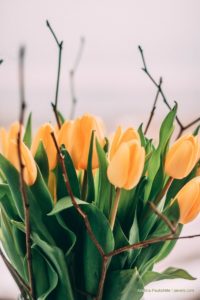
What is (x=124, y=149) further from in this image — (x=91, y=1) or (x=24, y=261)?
(x=91, y=1)

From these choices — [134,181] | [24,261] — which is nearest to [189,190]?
[134,181]

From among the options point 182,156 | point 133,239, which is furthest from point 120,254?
point 182,156

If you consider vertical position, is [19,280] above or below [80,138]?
below

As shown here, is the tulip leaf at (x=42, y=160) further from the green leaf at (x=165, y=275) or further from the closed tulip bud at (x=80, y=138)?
the green leaf at (x=165, y=275)

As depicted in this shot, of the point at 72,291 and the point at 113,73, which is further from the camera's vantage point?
the point at 113,73

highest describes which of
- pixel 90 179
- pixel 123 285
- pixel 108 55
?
pixel 108 55

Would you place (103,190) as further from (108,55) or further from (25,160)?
(108,55)
